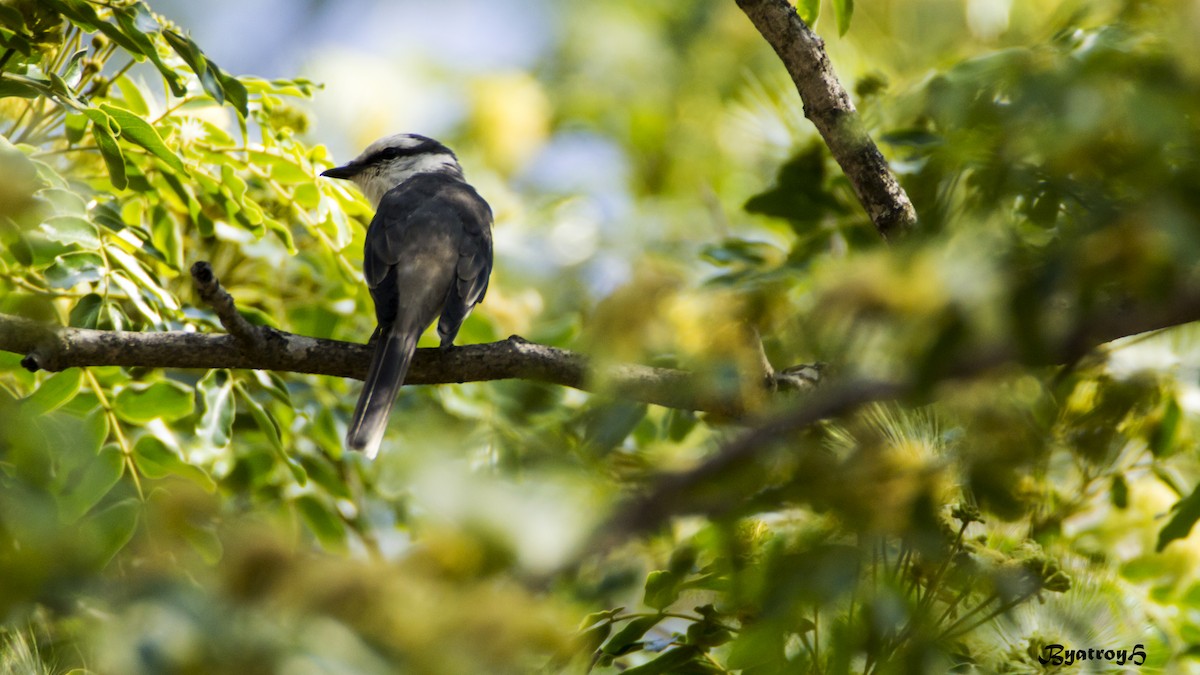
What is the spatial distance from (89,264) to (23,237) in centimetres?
26

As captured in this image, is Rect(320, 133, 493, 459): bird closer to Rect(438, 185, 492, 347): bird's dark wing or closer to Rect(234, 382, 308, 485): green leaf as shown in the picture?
Rect(438, 185, 492, 347): bird's dark wing

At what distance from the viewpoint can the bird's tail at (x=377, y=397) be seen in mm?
2900

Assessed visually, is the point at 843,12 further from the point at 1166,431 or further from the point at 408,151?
the point at 408,151

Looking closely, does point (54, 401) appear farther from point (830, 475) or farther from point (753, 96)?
point (753, 96)

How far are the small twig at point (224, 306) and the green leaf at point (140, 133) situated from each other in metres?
0.29

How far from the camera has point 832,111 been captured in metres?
2.71

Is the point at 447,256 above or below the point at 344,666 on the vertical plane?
above

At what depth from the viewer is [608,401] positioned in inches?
74.1

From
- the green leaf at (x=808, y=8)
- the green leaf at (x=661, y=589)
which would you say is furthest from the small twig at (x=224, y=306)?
the green leaf at (x=808, y=8)

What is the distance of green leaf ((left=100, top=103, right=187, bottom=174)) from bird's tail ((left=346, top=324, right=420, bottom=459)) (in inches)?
30.8

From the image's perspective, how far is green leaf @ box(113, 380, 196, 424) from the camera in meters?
2.60

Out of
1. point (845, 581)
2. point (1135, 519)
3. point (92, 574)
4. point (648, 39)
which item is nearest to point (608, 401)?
point (845, 581)

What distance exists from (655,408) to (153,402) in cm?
149


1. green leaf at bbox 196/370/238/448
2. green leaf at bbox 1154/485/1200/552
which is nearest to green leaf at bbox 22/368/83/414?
green leaf at bbox 196/370/238/448
